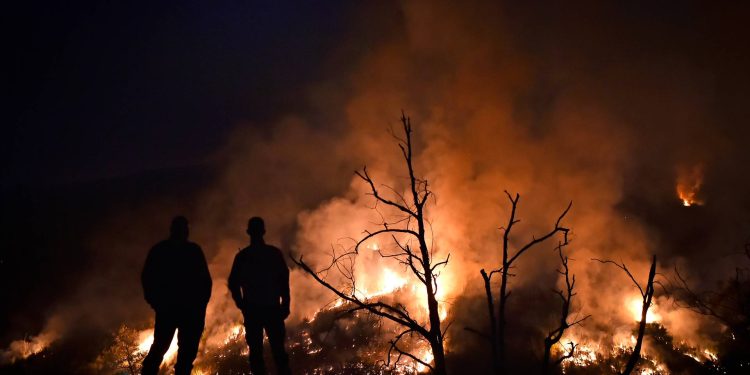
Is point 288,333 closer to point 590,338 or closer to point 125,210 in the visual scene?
point 590,338

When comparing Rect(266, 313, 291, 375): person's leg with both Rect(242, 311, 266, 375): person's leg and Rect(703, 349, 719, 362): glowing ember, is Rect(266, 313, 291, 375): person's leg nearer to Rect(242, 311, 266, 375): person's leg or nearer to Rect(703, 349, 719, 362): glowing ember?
Rect(242, 311, 266, 375): person's leg

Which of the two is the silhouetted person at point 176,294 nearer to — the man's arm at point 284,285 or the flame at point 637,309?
the man's arm at point 284,285

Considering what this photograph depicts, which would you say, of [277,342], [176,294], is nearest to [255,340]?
[277,342]

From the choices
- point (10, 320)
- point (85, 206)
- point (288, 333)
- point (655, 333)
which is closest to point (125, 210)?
point (85, 206)

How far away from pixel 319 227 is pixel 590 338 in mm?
13936

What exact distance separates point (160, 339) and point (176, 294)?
23.7 inches

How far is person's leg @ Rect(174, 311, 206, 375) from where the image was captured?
4.66 metres

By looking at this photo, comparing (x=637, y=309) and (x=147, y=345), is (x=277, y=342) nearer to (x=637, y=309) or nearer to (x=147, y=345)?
(x=147, y=345)

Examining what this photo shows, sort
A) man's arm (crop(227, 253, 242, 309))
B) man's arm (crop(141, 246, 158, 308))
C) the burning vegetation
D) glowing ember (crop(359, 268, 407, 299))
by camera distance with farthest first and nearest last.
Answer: glowing ember (crop(359, 268, 407, 299)), the burning vegetation, man's arm (crop(227, 253, 242, 309)), man's arm (crop(141, 246, 158, 308))

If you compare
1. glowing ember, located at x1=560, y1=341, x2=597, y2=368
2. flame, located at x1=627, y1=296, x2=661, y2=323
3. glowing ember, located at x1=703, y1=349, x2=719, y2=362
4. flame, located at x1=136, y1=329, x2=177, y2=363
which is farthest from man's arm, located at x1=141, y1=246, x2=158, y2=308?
flame, located at x1=627, y1=296, x2=661, y2=323

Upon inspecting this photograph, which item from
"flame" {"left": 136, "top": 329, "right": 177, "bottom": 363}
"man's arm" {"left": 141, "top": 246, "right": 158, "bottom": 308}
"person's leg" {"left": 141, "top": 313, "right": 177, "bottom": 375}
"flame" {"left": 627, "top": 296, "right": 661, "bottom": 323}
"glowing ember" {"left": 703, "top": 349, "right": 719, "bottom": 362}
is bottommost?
"person's leg" {"left": 141, "top": 313, "right": 177, "bottom": 375}

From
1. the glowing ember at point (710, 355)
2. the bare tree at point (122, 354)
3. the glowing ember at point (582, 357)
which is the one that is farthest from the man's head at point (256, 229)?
the glowing ember at point (710, 355)

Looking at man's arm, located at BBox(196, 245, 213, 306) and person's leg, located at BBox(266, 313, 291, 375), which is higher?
man's arm, located at BBox(196, 245, 213, 306)

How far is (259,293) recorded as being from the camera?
5254 mm
